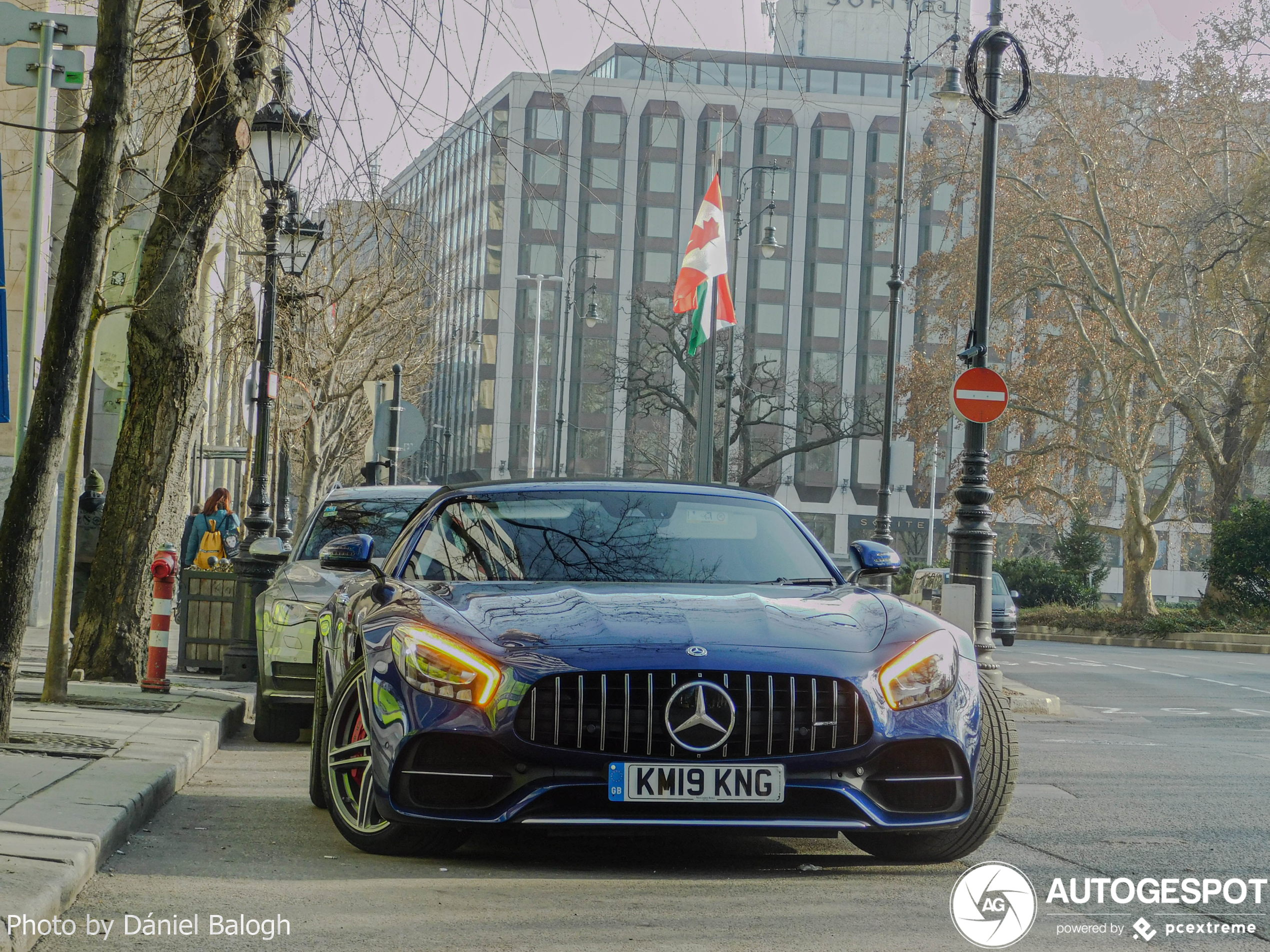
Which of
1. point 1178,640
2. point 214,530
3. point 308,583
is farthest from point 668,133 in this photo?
point 308,583

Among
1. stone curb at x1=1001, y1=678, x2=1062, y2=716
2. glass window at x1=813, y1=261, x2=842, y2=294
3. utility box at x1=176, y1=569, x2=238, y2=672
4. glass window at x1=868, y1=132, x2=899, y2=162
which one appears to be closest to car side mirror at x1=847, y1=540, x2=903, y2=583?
utility box at x1=176, y1=569, x2=238, y2=672

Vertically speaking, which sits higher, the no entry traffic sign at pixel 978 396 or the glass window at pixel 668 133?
the glass window at pixel 668 133

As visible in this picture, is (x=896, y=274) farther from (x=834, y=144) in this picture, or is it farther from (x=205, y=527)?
(x=834, y=144)

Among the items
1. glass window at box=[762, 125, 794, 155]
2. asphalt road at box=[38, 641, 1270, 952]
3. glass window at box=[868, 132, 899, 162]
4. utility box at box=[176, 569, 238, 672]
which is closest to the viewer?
asphalt road at box=[38, 641, 1270, 952]

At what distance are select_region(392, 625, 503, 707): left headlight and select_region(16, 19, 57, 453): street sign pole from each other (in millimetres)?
4376

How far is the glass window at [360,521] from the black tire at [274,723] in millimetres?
1102

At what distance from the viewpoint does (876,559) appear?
6.46 metres

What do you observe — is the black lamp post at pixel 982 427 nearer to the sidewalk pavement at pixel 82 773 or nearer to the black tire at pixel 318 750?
the sidewalk pavement at pixel 82 773

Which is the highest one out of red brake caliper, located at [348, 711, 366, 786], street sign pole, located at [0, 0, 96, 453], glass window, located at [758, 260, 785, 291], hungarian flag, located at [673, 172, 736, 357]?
glass window, located at [758, 260, 785, 291]

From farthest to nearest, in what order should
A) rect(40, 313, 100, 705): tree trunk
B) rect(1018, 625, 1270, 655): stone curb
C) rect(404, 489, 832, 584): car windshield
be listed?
rect(1018, 625, 1270, 655): stone curb < rect(40, 313, 100, 705): tree trunk < rect(404, 489, 832, 584): car windshield

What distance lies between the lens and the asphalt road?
450 centimetres

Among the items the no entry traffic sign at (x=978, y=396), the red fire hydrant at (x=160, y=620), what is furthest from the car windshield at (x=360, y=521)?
the no entry traffic sign at (x=978, y=396)

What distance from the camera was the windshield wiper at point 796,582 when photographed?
6.30 m

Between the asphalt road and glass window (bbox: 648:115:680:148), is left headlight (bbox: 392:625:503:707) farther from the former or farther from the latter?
glass window (bbox: 648:115:680:148)
